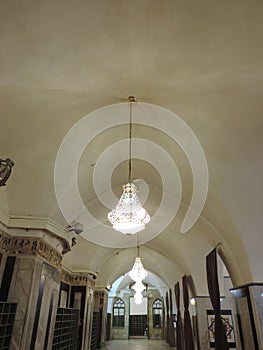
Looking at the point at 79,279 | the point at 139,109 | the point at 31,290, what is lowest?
the point at 31,290

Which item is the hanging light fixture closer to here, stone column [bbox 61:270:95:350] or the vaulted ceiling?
the vaulted ceiling

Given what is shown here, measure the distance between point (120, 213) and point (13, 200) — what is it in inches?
72.7

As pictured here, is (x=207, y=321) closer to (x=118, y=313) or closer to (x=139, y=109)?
(x=139, y=109)

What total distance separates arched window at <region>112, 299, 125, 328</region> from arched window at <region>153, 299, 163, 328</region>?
2.53 metres

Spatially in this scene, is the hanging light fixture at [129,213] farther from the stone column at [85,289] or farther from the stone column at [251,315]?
the stone column at [85,289]

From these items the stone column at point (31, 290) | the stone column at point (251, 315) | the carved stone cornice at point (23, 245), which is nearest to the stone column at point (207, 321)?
the stone column at point (251, 315)

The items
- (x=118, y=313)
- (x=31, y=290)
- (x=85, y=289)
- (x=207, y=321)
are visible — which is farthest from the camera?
(x=118, y=313)

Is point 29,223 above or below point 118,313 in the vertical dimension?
above

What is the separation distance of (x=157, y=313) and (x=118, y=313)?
315 centimetres

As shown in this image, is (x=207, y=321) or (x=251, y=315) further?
(x=207, y=321)

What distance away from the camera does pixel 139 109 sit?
141 inches

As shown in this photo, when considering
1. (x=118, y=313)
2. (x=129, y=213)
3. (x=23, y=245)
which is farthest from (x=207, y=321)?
(x=118, y=313)

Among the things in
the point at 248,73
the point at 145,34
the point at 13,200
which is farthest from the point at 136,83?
the point at 13,200

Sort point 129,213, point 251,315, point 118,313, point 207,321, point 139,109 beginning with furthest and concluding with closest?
point 118,313 < point 207,321 < point 129,213 < point 251,315 < point 139,109
